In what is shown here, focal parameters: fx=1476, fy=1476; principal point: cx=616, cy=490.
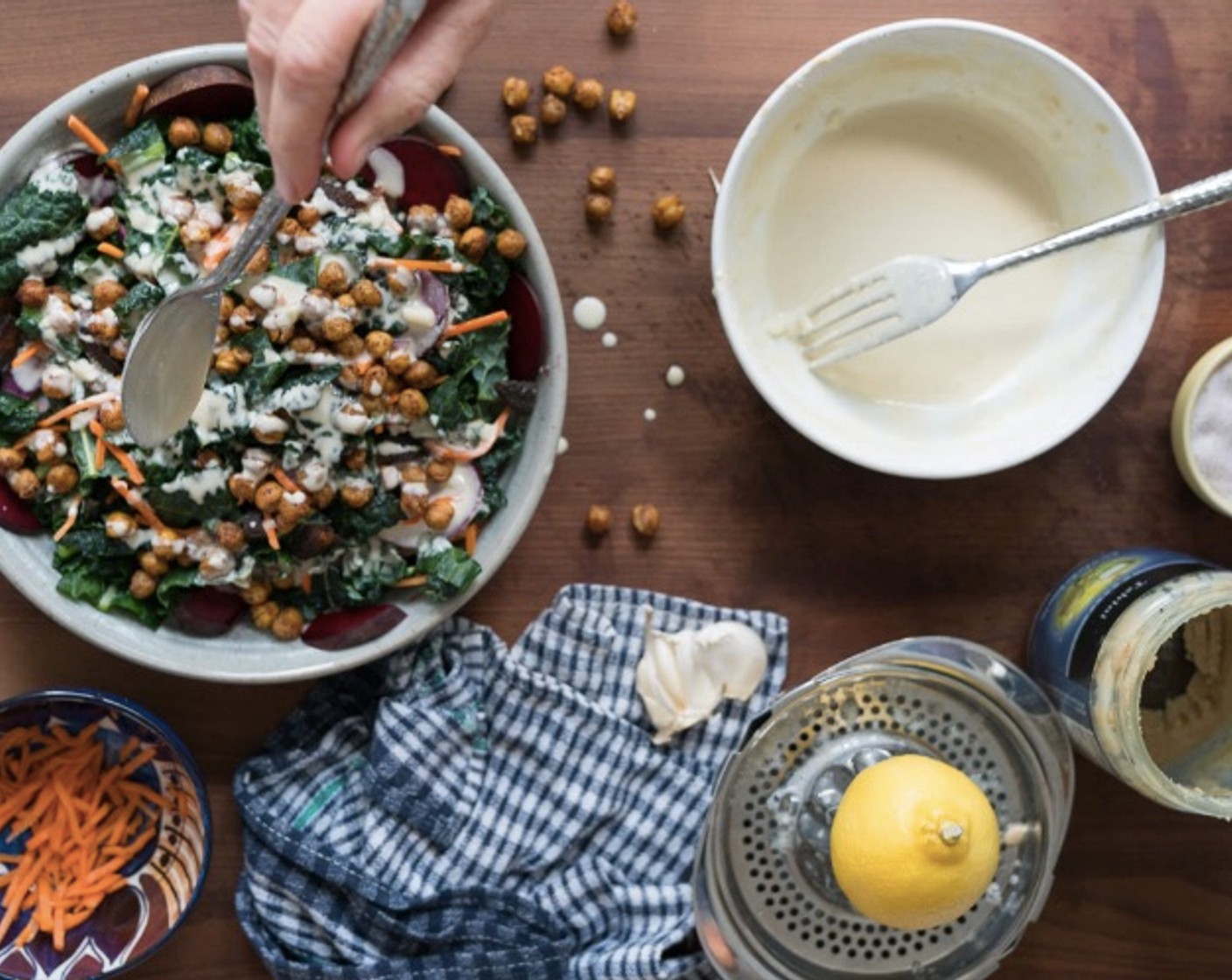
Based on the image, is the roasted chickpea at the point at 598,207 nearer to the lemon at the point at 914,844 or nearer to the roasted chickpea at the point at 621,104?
the roasted chickpea at the point at 621,104

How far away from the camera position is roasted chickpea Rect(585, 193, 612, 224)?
4.26 ft

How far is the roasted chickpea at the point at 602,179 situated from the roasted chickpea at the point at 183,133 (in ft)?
1.10

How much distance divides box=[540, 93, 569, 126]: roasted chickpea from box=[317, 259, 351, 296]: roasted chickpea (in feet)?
0.79

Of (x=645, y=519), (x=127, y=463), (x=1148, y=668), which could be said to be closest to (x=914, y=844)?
(x=1148, y=668)

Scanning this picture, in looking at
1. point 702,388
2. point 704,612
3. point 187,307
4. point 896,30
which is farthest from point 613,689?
point 896,30

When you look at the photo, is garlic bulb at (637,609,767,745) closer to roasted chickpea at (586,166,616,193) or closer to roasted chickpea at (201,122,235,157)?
roasted chickpea at (586,166,616,193)

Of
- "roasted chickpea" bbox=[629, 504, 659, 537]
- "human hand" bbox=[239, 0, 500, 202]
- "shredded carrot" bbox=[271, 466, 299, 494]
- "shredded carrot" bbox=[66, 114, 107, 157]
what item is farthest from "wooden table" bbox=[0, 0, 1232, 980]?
"human hand" bbox=[239, 0, 500, 202]

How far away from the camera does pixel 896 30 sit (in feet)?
4.05

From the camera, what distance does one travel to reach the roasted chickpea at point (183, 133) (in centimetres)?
120

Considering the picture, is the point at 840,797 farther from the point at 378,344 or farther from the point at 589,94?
the point at 589,94

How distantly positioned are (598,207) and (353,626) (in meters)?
0.42

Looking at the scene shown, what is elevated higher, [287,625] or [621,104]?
[621,104]

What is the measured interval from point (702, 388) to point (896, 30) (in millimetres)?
348

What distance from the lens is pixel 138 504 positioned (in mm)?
1216
